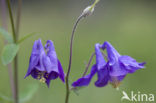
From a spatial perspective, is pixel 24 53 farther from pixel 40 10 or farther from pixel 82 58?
pixel 40 10

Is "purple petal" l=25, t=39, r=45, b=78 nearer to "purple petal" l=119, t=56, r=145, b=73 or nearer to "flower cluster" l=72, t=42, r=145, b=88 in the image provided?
"flower cluster" l=72, t=42, r=145, b=88

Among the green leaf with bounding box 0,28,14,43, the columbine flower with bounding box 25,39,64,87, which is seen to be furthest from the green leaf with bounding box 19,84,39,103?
the columbine flower with bounding box 25,39,64,87

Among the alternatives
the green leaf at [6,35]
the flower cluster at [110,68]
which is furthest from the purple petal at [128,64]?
the green leaf at [6,35]

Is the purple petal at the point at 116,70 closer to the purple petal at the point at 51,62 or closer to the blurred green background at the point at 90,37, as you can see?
the purple petal at the point at 51,62

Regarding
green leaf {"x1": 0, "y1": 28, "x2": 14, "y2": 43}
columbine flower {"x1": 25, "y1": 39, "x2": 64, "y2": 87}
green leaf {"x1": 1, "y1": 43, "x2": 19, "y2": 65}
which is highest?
green leaf {"x1": 0, "y1": 28, "x2": 14, "y2": 43}

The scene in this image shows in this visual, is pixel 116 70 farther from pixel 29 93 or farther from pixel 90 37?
pixel 90 37
